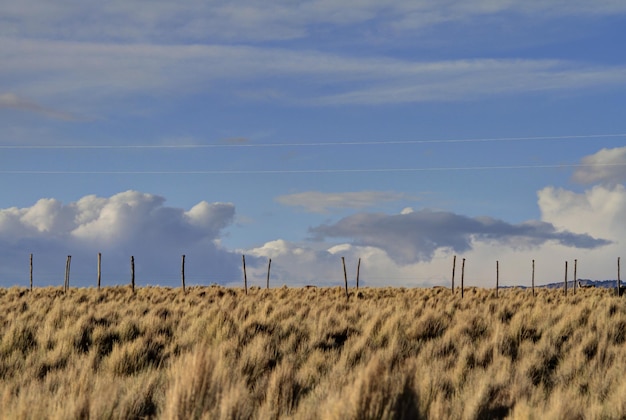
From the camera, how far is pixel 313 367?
34.0 feet

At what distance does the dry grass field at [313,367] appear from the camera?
640 centimetres

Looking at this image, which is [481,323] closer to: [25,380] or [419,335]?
[419,335]

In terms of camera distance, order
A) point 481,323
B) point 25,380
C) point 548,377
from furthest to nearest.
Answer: point 481,323
point 548,377
point 25,380

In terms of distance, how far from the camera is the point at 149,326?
15.0 metres

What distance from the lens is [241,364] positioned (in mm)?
10086

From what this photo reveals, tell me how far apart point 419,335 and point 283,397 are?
7.75 meters

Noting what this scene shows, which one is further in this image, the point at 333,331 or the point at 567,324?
the point at 567,324

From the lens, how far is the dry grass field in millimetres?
6402

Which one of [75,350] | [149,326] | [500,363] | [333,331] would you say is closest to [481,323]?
[333,331]

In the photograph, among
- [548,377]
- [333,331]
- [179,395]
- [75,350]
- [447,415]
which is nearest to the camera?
[179,395]

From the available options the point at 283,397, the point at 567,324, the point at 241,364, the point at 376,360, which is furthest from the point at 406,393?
the point at 567,324

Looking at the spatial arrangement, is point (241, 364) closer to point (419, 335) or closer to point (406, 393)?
point (406, 393)

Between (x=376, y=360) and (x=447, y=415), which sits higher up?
(x=376, y=360)

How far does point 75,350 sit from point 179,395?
7037 millimetres
